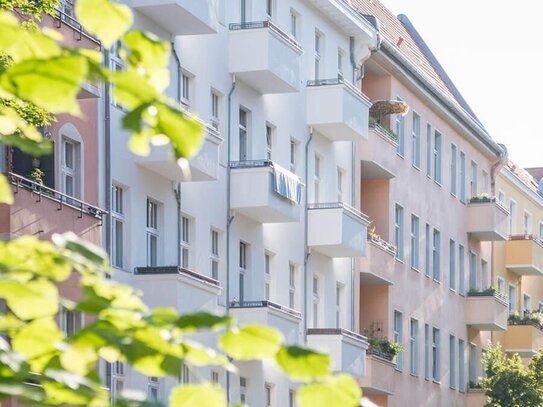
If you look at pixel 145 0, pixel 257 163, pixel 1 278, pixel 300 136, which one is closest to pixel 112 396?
pixel 1 278

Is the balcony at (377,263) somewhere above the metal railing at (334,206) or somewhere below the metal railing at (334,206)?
below

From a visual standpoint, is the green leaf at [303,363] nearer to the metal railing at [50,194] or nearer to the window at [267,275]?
the metal railing at [50,194]

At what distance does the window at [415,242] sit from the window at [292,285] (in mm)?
10280

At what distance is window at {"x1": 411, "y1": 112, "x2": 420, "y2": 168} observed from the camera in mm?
48562

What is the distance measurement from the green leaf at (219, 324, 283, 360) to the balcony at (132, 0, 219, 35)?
2658cm

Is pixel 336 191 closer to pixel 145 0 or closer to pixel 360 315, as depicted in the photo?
pixel 360 315

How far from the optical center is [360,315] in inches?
1791

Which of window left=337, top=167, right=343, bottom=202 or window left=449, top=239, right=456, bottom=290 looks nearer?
window left=337, top=167, right=343, bottom=202

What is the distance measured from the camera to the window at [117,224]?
28984 millimetres

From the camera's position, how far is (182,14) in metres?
30.2

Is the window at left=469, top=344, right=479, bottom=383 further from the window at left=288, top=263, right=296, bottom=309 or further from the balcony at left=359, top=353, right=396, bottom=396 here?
the window at left=288, top=263, right=296, bottom=309

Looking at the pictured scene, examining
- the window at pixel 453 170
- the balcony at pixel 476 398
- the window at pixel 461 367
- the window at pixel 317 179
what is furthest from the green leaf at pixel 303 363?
the balcony at pixel 476 398

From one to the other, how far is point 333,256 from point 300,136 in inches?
119

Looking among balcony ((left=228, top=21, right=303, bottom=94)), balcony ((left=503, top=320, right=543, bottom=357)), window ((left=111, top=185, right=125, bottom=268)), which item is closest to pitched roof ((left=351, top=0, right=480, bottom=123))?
balcony ((left=503, top=320, right=543, bottom=357))
